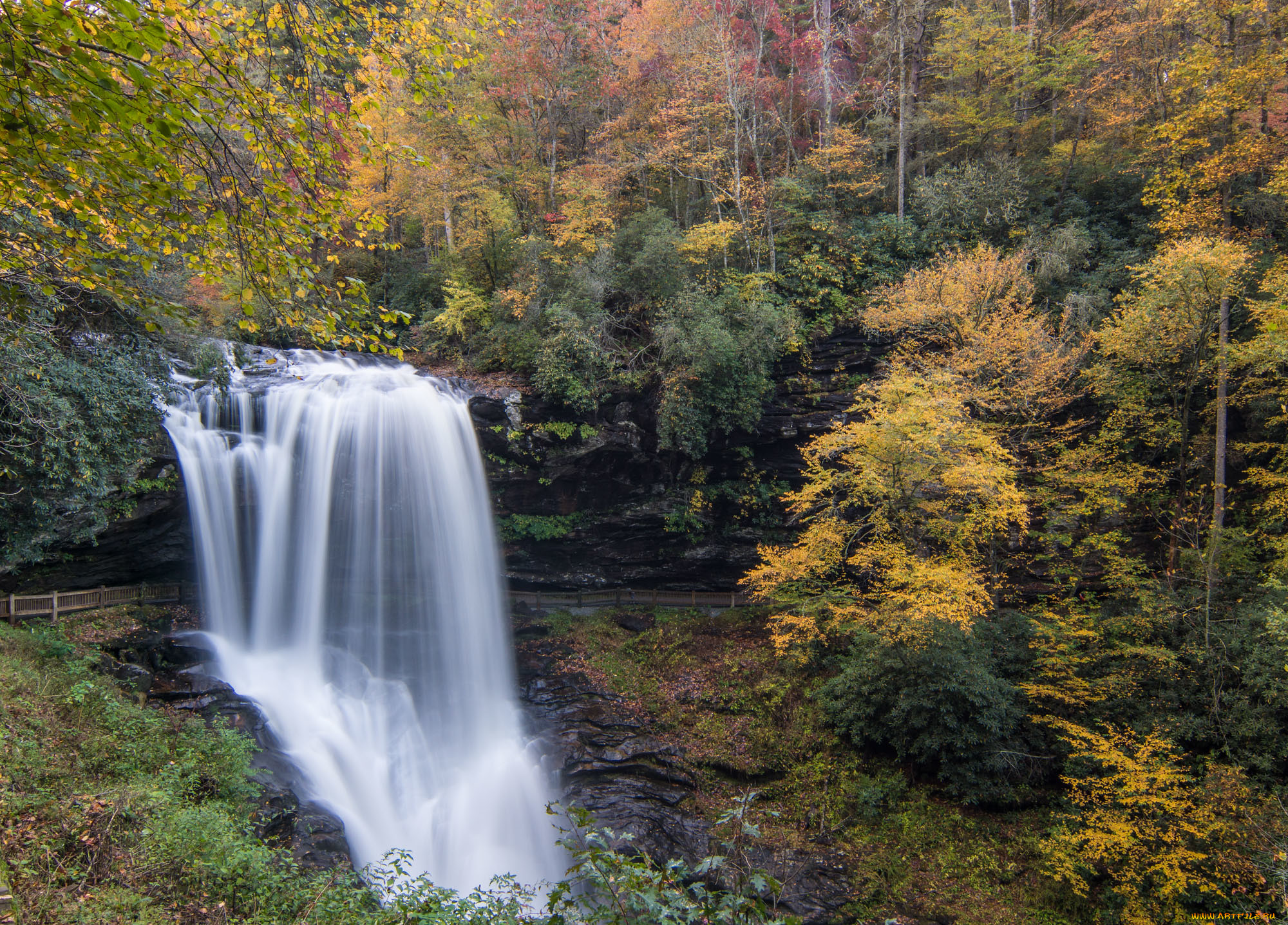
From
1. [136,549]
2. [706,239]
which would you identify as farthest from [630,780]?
[706,239]

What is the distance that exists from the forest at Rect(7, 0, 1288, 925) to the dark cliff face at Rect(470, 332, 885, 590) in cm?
40

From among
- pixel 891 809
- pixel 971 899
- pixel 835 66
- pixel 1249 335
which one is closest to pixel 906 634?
pixel 891 809

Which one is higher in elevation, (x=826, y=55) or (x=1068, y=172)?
(x=826, y=55)

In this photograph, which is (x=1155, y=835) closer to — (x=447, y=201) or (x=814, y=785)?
(x=814, y=785)

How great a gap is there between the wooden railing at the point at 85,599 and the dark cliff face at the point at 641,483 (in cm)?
740

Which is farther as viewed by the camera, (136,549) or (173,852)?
(136,549)

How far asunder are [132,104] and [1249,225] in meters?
20.6

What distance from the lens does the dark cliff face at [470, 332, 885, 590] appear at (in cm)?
1567

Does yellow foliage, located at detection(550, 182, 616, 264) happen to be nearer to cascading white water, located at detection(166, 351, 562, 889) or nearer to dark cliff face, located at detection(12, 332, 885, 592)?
dark cliff face, located at detection(12, 332, 885, 592)

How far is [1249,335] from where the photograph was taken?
496 inches

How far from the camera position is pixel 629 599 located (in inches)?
720

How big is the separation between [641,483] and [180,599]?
1126 centimetres

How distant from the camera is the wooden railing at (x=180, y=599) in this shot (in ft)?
35.7

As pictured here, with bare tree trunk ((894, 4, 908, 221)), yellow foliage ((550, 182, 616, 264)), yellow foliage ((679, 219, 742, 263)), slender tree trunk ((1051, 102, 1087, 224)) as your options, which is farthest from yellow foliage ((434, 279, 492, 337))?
slender tree trunk ((1051, 102, 1087, 224))
